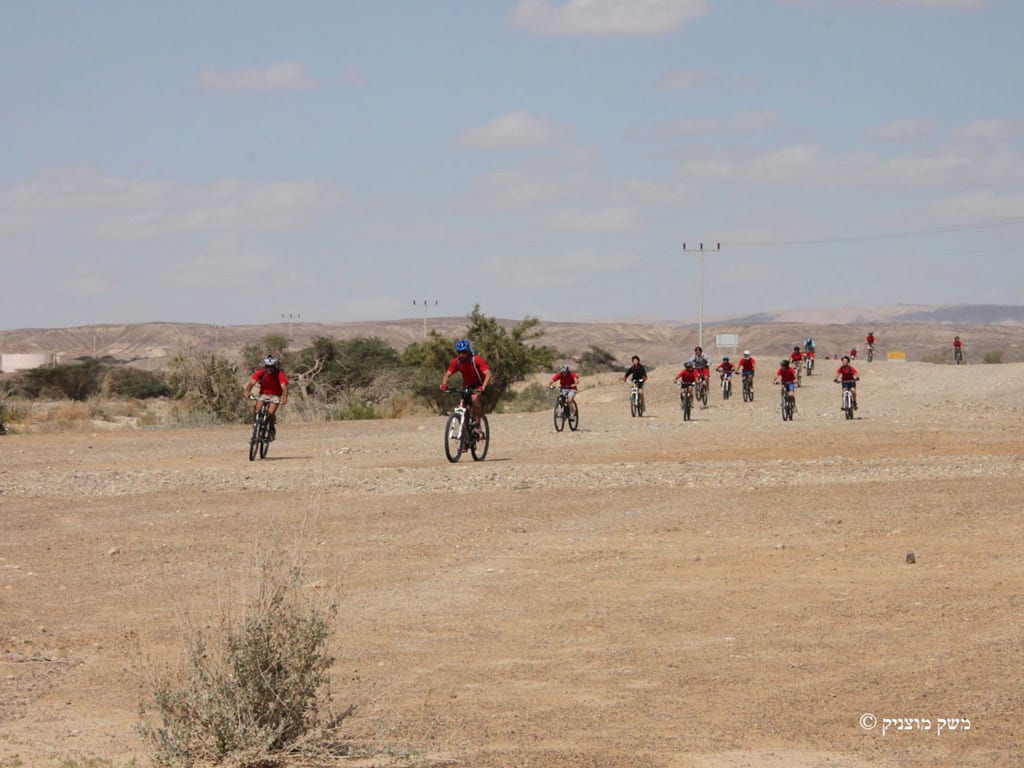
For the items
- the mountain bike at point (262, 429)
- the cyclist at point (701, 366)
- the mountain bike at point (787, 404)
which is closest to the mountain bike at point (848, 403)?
the mountain bike at point (787, 404)

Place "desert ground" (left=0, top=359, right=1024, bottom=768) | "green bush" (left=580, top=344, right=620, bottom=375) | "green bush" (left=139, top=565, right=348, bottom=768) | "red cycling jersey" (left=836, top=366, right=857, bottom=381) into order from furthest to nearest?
"green bush" (left=580, top=344, right=620, bottom=375), "red cycling jersey" (left=836, top=366, right=857, bottom=381), "desert ground" (left=0, top=359, right=1024, bottom=768), "green bush" (left=139, top=565, right=348, bottom=768)

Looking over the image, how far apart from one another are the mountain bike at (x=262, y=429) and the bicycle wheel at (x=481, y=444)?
11.6ft

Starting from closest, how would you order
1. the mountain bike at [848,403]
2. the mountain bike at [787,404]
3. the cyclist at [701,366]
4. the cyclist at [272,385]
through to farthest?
the cyclist at [272,385], the mountain bike at [848,403], the mountain bike at [787,404], the cyclist at [701,366]

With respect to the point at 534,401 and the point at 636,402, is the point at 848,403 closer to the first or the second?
the point at 636,402

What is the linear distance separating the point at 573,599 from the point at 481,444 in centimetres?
1391

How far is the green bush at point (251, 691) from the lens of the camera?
682 centimetres

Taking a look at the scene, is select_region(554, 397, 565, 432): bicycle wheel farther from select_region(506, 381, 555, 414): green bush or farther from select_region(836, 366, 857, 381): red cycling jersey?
select_region(506, 381, 555, 414): green bush

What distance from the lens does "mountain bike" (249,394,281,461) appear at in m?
25.2

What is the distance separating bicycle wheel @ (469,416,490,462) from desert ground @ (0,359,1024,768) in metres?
0.28

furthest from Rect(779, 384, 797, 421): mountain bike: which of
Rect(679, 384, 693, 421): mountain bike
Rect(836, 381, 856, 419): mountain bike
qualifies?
Rect(679, 384, 693, 421): mountain bike

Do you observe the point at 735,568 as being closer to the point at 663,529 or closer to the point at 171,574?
the point at 663,529

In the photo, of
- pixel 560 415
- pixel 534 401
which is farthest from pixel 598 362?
pixel 560 415

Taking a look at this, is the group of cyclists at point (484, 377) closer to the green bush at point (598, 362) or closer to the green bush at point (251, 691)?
the green bush at point (251, 691)

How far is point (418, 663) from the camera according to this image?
30.9 feet
